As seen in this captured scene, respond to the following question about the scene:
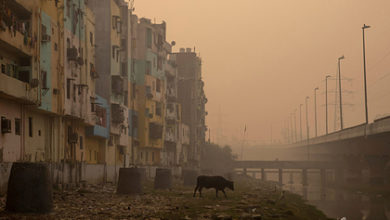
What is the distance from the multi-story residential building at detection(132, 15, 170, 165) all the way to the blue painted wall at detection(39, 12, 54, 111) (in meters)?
36.9

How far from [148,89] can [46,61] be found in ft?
136

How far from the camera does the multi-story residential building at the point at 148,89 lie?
3243 inches

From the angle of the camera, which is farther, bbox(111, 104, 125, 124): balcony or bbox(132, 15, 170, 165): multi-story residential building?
bbox(132, 15, 170, 165): multi-story residential building

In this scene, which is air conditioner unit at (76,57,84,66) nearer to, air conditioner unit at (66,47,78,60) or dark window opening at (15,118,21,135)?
air conditioner unit at (66,47,78,60)

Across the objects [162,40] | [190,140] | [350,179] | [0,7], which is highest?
[162,40]

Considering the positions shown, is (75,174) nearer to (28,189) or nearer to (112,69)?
(112,69)

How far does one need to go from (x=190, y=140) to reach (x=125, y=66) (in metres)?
48.1

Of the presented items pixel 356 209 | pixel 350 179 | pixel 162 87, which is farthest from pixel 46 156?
pixel 350 179

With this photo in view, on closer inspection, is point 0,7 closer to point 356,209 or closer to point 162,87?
point 356,209

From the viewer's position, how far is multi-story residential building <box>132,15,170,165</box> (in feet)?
270

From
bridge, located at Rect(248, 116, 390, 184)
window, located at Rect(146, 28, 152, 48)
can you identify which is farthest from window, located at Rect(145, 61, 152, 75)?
bridge, located at Rect(248, 116, 390, 184)

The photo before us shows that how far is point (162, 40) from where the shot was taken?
92.4 meters

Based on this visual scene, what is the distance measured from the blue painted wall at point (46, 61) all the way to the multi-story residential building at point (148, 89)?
3695 centimetres

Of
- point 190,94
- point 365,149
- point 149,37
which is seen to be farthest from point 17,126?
point 190,94
